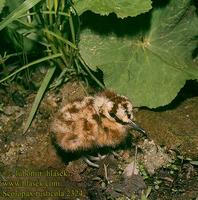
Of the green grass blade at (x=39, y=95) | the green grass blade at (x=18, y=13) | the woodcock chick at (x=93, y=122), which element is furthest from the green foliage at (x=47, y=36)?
the woodcock chick at (x=93, y=122)

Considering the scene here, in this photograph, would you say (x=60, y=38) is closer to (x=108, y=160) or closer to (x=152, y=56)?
(x=152, y=56)

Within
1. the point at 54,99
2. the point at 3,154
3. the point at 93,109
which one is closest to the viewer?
the point at 93,109

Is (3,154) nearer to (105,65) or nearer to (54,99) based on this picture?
(54,99)

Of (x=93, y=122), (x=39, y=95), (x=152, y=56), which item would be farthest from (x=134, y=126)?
(x=39, y=95)

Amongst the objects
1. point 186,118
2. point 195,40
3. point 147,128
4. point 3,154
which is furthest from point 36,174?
point 195,40

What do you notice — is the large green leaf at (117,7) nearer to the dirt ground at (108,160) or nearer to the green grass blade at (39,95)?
the green grass blade at (39,95)

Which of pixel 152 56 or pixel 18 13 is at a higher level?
pixel 18 13
